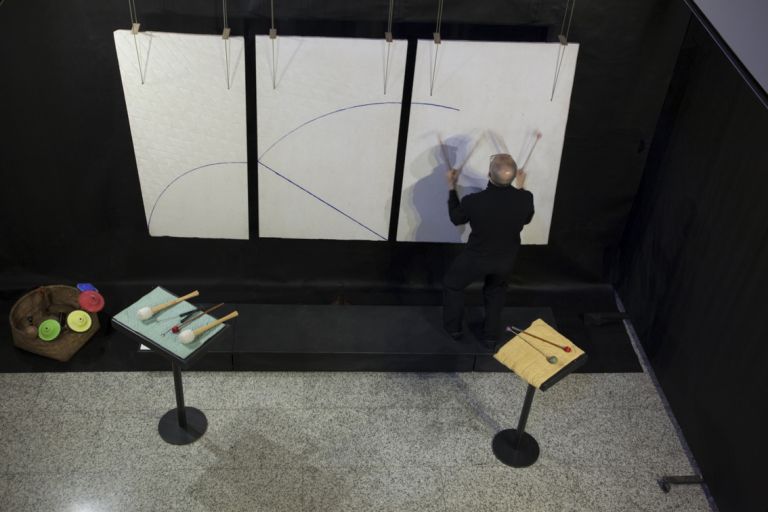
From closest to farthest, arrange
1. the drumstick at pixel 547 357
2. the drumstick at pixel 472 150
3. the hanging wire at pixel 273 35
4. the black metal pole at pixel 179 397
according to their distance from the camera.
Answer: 1. the drumstick at pixel 547 357
2. the black metal pole at pixel 179 397
3. the hanging wire at pixel 273 35
4. the drumstick at pixel 472 150

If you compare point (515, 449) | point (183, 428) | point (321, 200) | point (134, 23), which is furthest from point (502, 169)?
point (183, 428)

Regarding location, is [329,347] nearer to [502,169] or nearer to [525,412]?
[525,412]

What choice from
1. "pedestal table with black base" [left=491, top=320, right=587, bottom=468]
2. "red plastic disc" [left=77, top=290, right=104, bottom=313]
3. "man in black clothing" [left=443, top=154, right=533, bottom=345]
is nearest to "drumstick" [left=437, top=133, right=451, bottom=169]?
"man in black clothing" [left=443, top=154, right=533, bottom=345]

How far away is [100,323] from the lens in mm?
4188

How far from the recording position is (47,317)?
4094 mm

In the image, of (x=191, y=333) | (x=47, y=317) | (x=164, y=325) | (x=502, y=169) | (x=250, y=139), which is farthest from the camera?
(x=47, y=317)

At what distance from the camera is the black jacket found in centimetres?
350

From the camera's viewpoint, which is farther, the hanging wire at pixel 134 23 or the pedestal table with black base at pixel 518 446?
the pedestal table with black base at pixel 518 446

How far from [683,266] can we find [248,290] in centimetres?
245

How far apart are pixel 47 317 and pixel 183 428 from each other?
114 centimetres

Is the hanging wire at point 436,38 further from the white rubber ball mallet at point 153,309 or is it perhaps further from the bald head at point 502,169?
the white rubber ball mallet at point 153,309

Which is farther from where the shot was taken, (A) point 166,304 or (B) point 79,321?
(B) point 79,321

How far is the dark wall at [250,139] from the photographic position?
11.7 feet

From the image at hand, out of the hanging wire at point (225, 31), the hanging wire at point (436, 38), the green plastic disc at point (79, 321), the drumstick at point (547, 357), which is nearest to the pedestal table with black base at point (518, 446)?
the drumstick at point (547, 357)
